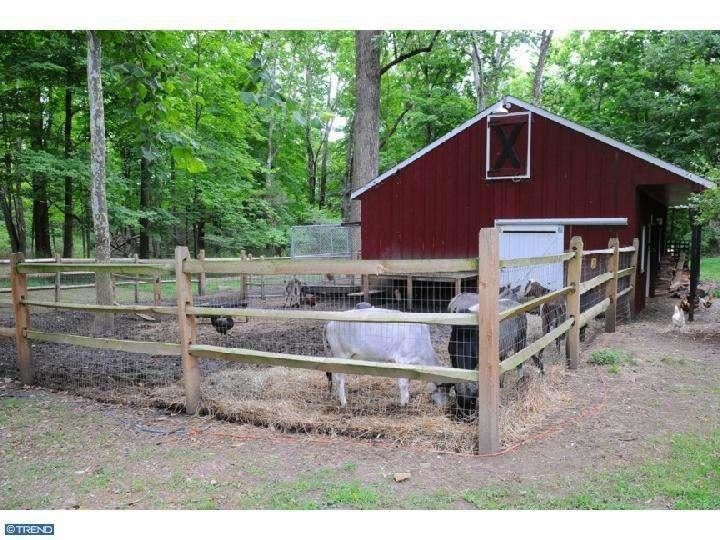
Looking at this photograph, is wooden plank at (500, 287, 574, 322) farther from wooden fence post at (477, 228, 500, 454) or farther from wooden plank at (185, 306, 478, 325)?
wooden plank at (185, 306, 478, 325)

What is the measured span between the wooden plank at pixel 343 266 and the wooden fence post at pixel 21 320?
8.81 ft

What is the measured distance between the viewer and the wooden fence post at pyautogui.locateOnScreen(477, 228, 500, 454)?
396 cm

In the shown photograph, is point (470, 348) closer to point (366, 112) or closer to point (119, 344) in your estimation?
point (119, 344)

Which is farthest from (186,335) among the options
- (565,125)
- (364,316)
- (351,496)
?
(565,125)

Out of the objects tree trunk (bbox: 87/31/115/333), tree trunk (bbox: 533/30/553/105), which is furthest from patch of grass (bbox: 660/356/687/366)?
tree trunk (bbox: 533/30/553/105)

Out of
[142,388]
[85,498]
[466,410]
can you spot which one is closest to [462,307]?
[466,410]

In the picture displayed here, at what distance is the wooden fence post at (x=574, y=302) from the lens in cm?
658

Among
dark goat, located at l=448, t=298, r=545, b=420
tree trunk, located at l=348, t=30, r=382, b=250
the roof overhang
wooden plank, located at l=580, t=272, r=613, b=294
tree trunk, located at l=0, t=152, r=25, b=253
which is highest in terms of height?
tree trunk, located at l=348, t=30, r=382, b=250

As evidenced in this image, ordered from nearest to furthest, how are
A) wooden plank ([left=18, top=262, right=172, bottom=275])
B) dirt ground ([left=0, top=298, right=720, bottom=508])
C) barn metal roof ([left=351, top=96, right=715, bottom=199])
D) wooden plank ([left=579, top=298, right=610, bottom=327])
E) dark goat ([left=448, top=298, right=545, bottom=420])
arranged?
dirt ground ([left=0, top=298, right=720, bottom=508])
dark goat ([left=448, top=298, right=545, bottom=420])
wooden plank ([left=18, top=262, right=172, bottom=275])
wooden plank ([left=579, top=298, right=610, bottom=327])
barn metal roof ([left=351, top=96, right=715, bottom=199])

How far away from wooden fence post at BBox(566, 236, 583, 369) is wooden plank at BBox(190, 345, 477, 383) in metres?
2.92

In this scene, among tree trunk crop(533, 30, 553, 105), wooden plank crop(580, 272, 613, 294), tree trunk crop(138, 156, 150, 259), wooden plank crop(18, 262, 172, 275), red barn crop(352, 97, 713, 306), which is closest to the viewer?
wooden plank crop(18, 262, 172, 275)

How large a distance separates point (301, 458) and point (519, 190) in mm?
10846

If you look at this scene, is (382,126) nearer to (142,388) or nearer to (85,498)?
(142,388)

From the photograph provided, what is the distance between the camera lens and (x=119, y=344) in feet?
18.6
